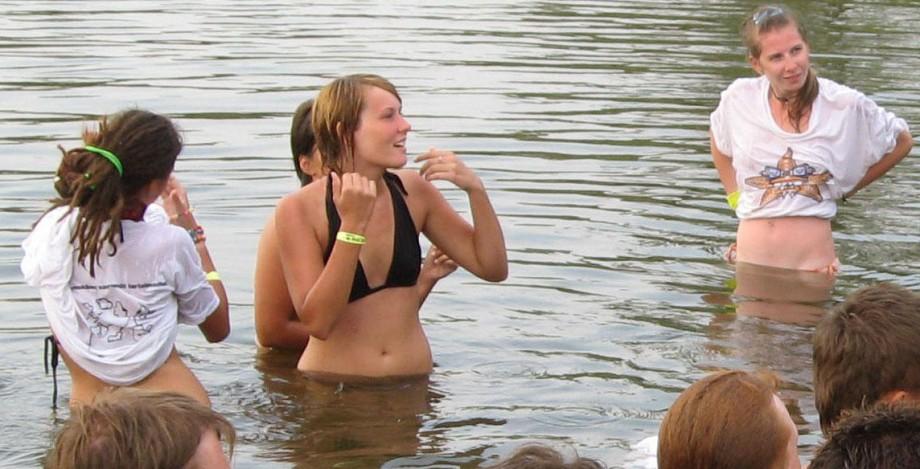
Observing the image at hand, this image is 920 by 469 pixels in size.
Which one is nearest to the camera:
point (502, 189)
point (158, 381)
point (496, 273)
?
point (158, 381)

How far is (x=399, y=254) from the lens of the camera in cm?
783

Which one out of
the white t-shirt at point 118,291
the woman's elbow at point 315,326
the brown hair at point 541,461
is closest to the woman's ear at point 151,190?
the white t-shirt at point 118,291

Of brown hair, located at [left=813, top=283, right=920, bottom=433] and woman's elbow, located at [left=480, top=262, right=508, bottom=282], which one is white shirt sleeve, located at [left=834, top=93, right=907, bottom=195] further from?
brown hair, located at [left=813, top=283, right=920, bottom=433]

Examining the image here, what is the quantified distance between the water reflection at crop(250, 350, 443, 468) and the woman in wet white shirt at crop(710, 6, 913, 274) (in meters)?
2.58

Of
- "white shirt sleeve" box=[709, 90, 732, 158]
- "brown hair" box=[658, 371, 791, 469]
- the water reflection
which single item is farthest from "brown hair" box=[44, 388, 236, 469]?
"white shirt sleeve" box=[709, 90, 732, 158]

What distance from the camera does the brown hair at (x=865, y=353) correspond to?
504cm

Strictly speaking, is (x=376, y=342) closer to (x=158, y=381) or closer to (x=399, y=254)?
(x=399, y=254)

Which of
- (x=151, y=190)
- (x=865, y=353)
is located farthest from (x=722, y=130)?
(x=865, y=353)

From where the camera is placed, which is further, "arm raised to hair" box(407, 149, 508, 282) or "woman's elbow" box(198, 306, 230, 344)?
"arm raised to hair" box(407, 149, 508, 282)

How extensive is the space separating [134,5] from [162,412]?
19563 mm

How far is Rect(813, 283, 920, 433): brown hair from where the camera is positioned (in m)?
5.04

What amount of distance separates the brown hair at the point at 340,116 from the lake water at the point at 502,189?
107 centimetres

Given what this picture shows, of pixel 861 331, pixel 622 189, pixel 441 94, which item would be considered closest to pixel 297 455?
pixel 861 331

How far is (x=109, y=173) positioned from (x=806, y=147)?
4324 millimetres
